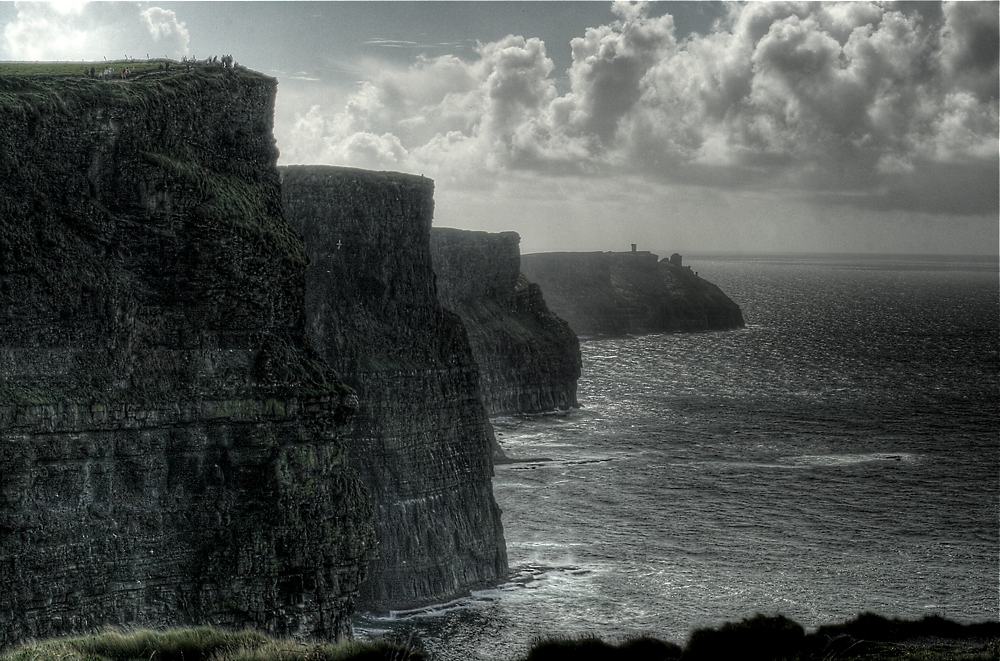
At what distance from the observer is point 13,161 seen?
43.0 meters

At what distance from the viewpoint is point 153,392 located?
4372cm

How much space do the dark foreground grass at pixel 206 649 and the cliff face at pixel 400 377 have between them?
27997mm

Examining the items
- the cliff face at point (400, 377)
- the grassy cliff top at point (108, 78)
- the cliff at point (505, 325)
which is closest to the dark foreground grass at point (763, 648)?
the cliff face at point (400, 377)

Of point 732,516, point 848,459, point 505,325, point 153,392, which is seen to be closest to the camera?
point 153,392

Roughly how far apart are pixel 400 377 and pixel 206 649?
30978 mm

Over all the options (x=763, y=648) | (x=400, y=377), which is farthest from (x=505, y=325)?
(x=763, y=648)

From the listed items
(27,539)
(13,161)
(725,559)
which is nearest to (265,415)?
(27,539)

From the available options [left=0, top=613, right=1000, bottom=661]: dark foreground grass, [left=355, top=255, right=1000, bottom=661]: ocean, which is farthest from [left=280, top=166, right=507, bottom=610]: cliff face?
[left=0, top=613, right=1000, bottom=661]: dark foreground grass

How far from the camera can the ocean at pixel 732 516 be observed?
61188 millimetres

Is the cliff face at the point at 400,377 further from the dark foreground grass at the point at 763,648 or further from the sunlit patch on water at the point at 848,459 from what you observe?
the sunlit patch on water at the point at 848,459

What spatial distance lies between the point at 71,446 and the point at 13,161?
10.4 m

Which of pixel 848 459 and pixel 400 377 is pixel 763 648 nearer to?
pixel 400 377

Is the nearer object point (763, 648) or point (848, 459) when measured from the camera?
point (763, 648)

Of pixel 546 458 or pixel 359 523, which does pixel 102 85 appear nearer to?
pixel 359 523
